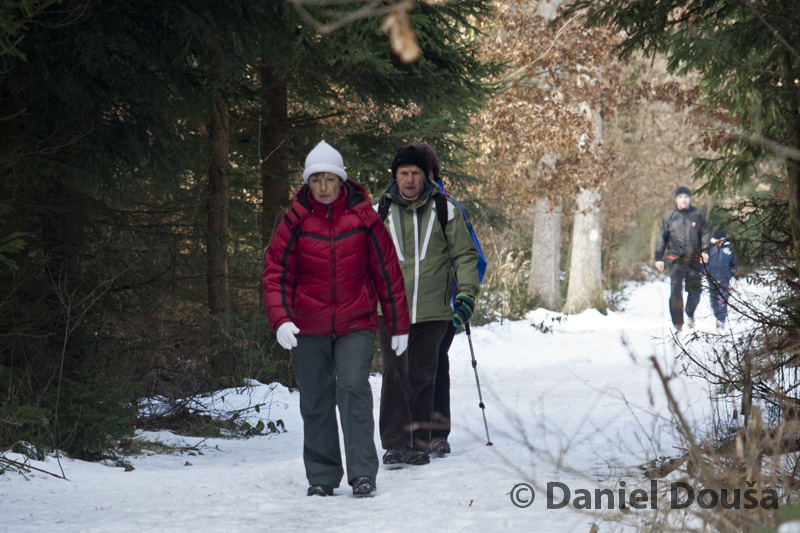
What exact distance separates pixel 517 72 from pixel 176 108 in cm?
1148

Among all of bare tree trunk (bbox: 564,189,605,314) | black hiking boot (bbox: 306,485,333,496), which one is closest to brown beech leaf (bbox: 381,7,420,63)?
black hiking boot (bbox: 306,485,333,496)

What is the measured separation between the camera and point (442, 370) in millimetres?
6914

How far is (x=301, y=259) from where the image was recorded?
540 cm

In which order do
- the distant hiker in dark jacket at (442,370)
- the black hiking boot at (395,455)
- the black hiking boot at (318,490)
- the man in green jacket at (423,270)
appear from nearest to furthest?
the black hiking boot at (318,490)
the black hiking boot at (395,455)
the man in green jacket at (423,270)
the distant hiker in dark jacket at (442,370)

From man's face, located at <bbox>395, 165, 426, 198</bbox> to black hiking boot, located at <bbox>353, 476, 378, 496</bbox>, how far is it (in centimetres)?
229

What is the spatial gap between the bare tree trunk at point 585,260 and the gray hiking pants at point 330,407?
17533mm

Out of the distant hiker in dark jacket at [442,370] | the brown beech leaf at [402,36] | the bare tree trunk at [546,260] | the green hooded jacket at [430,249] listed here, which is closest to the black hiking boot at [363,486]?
the distant hiker in dark jacket at [442,370]

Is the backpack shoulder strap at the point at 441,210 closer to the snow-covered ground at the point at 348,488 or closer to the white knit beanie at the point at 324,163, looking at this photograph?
the white knit beanie at the point at 324,163

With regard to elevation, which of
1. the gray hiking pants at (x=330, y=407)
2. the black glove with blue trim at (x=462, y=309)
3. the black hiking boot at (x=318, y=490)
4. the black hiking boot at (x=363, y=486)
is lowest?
the black hiking boot at (x=318, y=490)

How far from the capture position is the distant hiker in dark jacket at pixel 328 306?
5352 mm

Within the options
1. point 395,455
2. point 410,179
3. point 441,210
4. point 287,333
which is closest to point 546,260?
point 441,210

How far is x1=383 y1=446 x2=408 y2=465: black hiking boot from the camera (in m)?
6.21

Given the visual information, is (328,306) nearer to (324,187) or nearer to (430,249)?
(324,187)

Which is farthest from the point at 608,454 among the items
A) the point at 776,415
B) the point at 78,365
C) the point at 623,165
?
the point at 623,165
